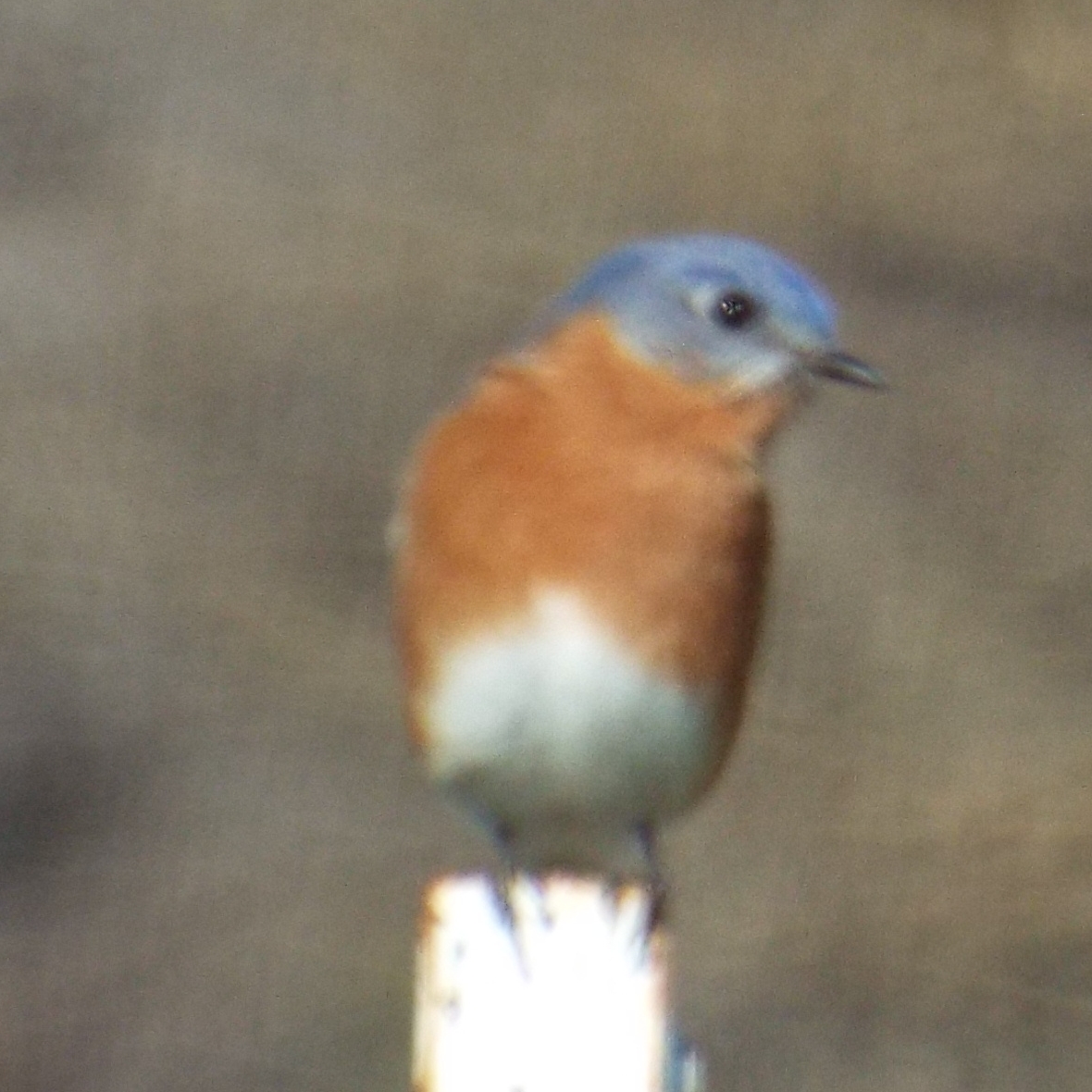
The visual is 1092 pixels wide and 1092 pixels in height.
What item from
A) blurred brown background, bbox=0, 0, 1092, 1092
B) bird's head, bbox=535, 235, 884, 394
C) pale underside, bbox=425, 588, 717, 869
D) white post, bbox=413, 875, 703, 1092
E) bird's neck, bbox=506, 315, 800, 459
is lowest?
white post, bbox=413, 875, 703, 1092

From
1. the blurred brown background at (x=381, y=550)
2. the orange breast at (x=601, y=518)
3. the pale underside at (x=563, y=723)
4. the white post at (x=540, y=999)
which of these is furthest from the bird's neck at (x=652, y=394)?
the blurred brown background at (x=381, y=550)

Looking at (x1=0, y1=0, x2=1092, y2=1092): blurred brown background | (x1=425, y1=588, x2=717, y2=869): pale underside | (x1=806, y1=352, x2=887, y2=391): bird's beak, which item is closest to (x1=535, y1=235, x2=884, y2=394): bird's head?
(x1=806, y1=352, x2=887, y2=391): bird's beak

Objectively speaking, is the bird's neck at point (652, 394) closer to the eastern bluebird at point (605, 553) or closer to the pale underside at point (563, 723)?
the eastern bluebird at point (605, 553)

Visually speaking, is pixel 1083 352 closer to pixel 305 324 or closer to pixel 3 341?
pixel 305 324

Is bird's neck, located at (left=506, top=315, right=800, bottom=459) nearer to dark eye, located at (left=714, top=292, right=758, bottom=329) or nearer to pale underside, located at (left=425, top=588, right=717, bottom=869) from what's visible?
dark eye, located at (left=714, top=292, right=758, bottom=329)

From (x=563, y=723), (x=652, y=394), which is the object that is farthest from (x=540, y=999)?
(x=652, y=394)

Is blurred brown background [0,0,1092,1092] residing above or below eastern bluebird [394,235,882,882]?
above

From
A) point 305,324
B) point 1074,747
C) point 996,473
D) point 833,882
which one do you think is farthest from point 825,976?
point 305,324
